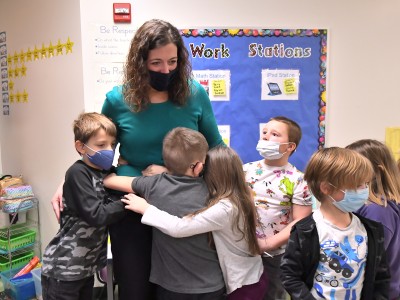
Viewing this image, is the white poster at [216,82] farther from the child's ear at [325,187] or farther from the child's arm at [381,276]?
the child's arm at [381,276]

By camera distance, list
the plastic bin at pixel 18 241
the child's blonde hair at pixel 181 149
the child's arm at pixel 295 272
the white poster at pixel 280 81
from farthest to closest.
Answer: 1. the plastic bin at pixel 18 241
2. the white poster at pixel 280 81
3. the child's blonde hair at pixel 181 149
4. the child's arm at pixel 295 272

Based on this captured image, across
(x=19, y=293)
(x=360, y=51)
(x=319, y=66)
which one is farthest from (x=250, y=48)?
(x=19, y=293)

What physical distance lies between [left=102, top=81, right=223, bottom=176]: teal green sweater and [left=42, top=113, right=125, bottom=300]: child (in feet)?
0.18

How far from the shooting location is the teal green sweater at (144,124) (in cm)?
144

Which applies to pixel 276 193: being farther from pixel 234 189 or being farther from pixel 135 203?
pixel 135 203

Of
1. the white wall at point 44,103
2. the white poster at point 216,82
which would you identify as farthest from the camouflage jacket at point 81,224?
the white wall at point 44,103

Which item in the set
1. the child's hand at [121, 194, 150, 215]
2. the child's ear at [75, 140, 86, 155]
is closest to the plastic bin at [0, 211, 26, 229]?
the child's ear at [75, 140, 86, 155]

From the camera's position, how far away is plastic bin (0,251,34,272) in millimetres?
3133

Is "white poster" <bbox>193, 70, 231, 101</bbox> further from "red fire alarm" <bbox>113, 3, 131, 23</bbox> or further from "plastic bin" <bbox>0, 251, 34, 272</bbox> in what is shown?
"plastic bin" <bbox>0, 251, 34, 272</bbox>

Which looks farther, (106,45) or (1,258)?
(1,258)

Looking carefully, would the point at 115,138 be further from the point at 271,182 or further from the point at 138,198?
the point at 271,182

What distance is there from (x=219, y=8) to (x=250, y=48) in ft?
1.26

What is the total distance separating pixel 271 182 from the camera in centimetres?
170

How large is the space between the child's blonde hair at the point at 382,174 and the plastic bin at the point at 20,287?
269 centimetres
